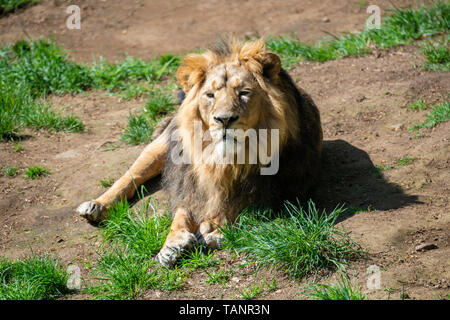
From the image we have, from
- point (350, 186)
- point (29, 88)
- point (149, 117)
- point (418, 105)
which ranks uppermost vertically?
point (418, 105)

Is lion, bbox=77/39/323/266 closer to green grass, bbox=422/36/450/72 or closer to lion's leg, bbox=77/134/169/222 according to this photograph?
lion's leg, bbox=77/134/169/222

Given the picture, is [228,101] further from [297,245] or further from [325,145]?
[325,145]

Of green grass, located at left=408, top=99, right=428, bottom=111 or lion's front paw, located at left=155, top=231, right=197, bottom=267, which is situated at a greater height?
green grass, located at left=408, top=99, right=428, bottom=111

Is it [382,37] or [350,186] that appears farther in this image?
[382,37]

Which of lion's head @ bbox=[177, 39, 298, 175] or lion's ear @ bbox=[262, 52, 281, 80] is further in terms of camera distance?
lion's ear @ bbox=[262, 52, 281, 80]

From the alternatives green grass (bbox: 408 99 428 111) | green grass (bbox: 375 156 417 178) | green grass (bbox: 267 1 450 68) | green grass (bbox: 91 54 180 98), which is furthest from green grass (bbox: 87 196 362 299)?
green grass (bbox: 267 1 450 68)

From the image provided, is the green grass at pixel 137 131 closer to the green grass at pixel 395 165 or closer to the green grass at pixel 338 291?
the green grass at pixel 395 165

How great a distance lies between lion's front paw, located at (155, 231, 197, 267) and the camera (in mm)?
5074

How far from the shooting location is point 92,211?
596cm

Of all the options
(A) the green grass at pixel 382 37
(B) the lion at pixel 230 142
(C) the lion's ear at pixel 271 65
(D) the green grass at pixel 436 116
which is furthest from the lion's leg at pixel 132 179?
(A) the green grass at pixel 382 37

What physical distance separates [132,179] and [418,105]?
11.3ft

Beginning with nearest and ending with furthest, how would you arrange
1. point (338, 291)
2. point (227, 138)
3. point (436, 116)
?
point (338, 291) < point (227, 138) < point (436, 116)

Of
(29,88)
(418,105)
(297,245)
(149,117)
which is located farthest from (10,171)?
(418,105)

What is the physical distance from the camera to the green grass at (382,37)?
29.1 ft
